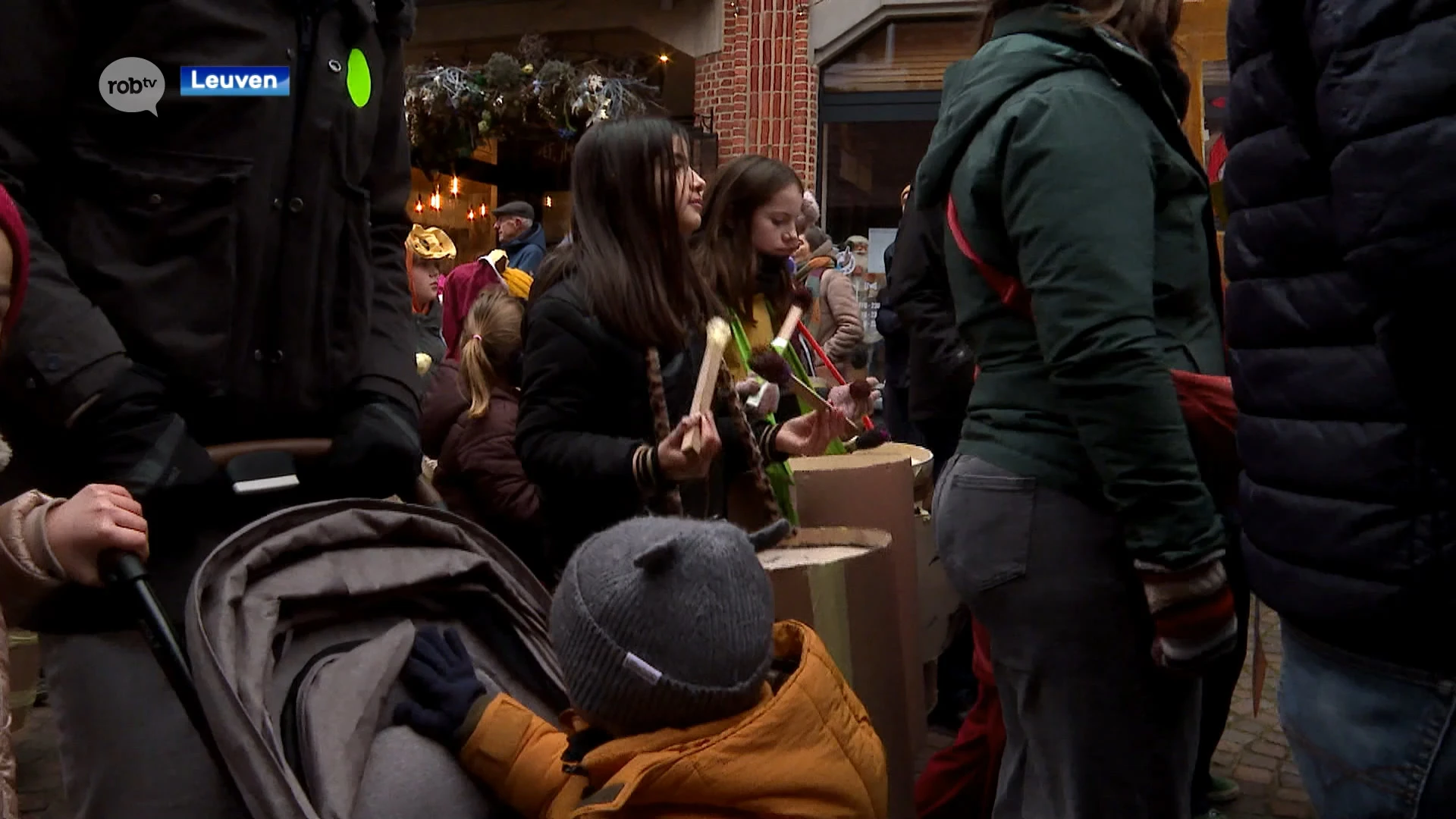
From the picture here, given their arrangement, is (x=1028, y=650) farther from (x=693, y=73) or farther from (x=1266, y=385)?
(x=693, y=73)

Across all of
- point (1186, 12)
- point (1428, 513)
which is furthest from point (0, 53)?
point (1186, 12)

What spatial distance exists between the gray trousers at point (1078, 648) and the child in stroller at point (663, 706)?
0.34 m

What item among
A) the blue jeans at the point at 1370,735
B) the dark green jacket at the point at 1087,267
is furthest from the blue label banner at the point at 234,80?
the blue jeans at the point at 1370,735

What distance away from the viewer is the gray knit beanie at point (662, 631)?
4.92ft

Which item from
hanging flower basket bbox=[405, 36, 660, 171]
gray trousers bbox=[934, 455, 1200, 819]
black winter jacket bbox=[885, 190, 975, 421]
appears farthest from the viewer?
hanging flower basket bbox=[405, 36, 660, 171]

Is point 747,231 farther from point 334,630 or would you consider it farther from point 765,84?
point 765,84

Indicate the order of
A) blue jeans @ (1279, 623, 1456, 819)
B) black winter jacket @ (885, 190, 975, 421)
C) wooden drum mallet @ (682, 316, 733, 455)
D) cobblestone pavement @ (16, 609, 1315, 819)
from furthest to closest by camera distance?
black winter jacket @ (885, 190, 975, 421) < cobblestone pavement @ (16, 609, 1315, 819) < wooden drum mallet @ (682, 316, 733, 455) < blue jeans @ (1279, 623, 1456, 819)

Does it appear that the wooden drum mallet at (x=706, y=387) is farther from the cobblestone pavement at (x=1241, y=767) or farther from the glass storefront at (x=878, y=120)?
the glass storefront at (x=878, y=120)

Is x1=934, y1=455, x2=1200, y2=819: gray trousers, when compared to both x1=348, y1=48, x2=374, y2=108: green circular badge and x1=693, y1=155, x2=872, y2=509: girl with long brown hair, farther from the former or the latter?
x1=693, y1=155, x2=872, y2=509: girl with long brown hair

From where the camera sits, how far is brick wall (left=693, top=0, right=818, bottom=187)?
11.2m

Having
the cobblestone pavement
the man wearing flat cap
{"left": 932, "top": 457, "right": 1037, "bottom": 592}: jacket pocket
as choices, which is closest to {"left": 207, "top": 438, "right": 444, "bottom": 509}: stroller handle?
{"left": 932, "top": 457, "right": 1037, "bottom": 592}: jacket pocket

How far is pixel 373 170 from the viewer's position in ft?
6.75

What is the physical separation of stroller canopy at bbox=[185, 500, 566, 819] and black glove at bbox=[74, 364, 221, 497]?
0.54ft

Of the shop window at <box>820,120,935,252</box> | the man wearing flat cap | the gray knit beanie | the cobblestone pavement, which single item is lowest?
the cobblestone pavement
